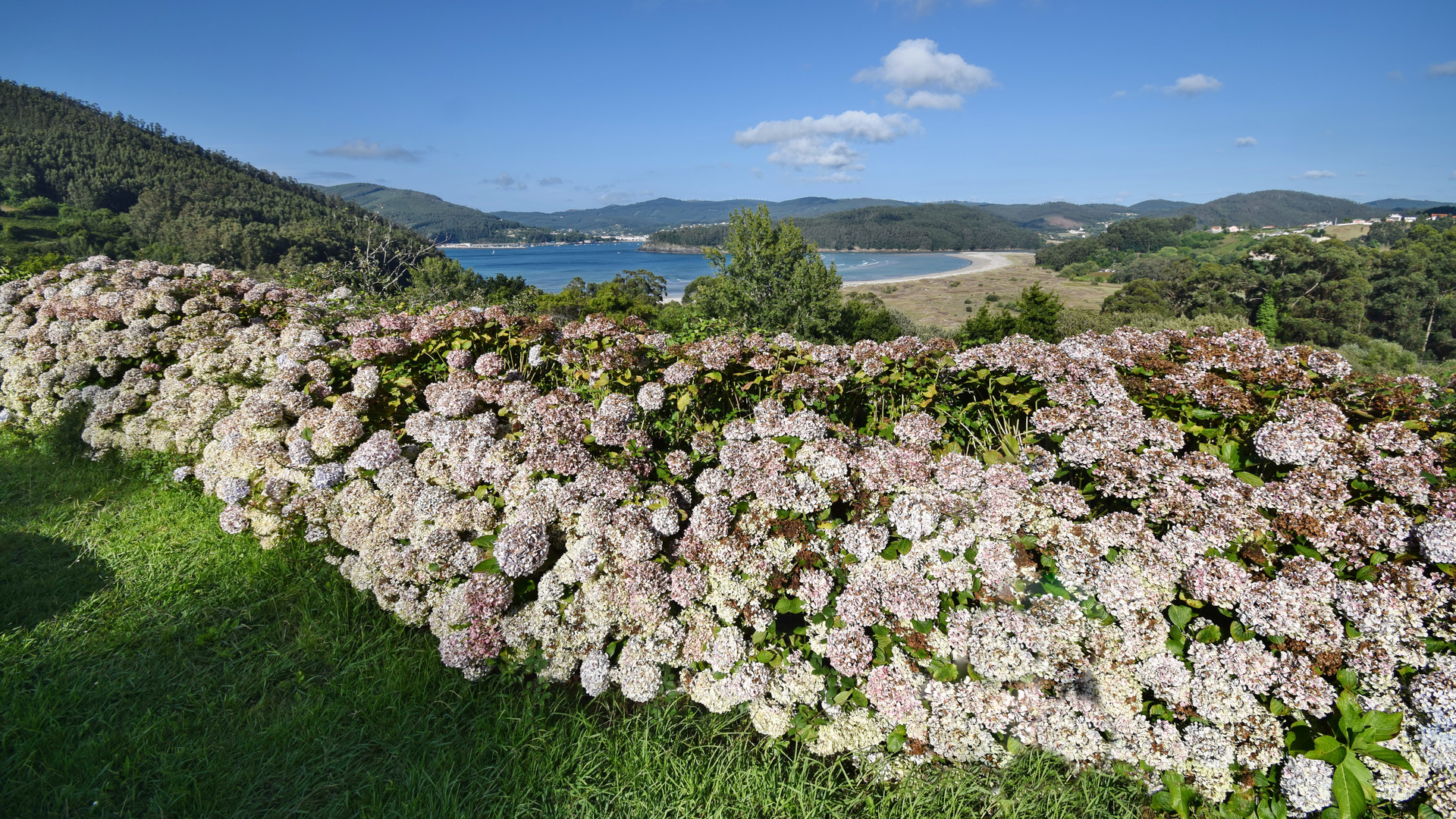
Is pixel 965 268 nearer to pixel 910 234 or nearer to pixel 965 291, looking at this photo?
pixel 965 291

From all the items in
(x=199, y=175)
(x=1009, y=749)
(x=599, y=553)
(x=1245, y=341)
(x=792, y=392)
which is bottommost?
(x=1009, y=749)

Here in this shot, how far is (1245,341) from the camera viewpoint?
285 centimetres

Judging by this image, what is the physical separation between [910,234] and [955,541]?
182m

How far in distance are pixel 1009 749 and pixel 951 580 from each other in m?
0.65

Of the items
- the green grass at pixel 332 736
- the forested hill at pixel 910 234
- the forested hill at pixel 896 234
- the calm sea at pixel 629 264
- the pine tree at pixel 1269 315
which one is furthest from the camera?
the forested hill at pixel 910 234

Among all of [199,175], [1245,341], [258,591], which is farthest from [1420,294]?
[199,175]

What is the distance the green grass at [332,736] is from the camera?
6.61ft

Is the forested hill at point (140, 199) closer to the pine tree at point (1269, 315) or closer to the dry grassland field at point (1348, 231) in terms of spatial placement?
the pine tree at point (1269, 315)

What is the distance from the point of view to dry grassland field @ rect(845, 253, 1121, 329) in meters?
64.0

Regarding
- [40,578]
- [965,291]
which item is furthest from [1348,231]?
[40,578]

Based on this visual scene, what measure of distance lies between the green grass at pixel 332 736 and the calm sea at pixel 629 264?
87179 mm

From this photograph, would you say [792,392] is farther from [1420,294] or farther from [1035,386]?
[1420,294]

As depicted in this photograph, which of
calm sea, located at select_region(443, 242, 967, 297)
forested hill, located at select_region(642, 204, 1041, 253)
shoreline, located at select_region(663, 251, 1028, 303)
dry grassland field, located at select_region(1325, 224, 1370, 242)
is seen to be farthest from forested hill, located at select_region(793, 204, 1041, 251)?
dry grassland field, located at select_region(1325, 224, 1370, 242)

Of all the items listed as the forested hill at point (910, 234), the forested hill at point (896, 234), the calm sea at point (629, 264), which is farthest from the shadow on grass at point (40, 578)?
the forested hill at point (910, 234)
